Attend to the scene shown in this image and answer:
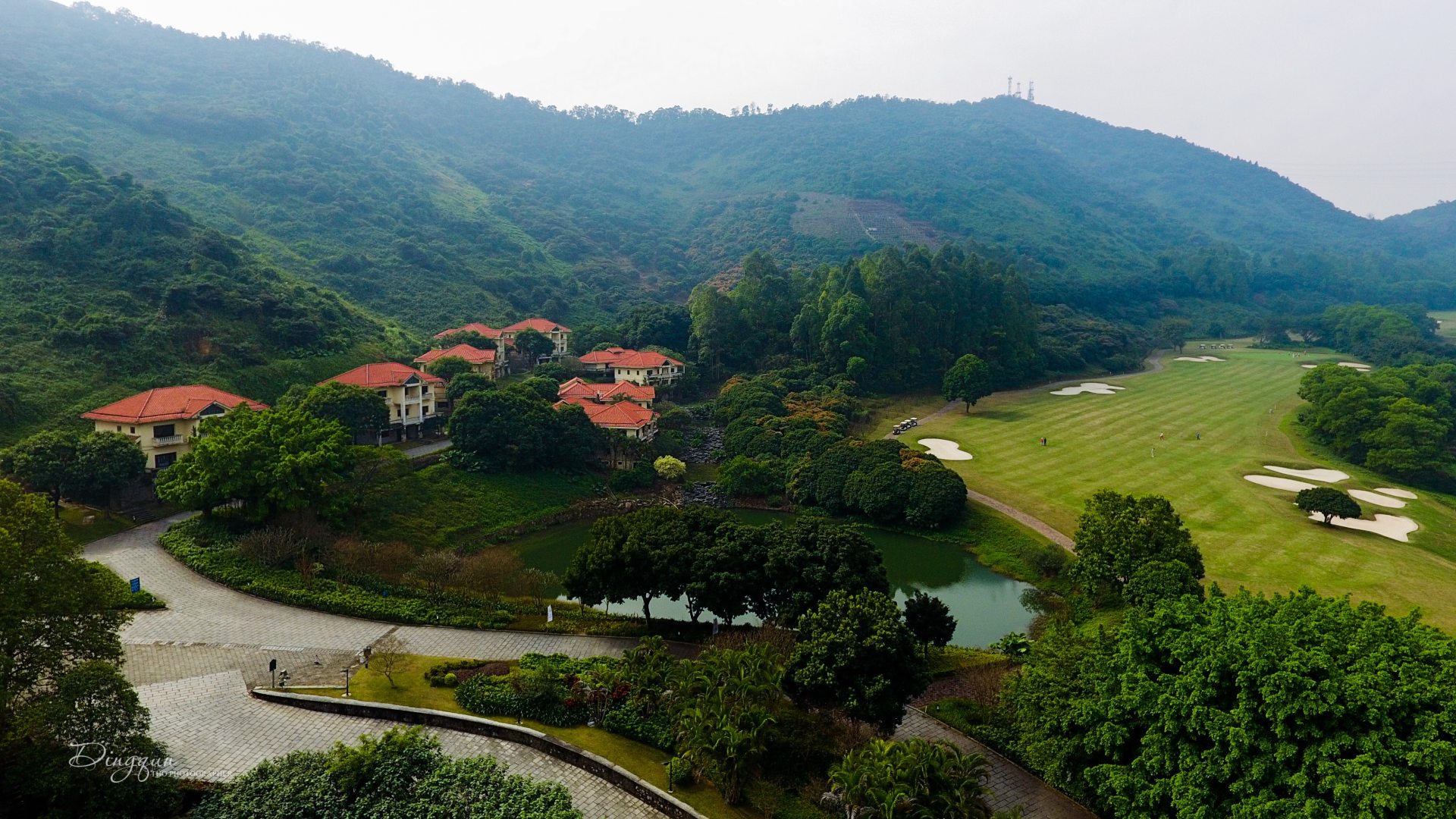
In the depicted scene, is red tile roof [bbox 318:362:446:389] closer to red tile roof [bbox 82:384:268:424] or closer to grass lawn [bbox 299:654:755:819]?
red tile roof [bbox 82:384:268:424]

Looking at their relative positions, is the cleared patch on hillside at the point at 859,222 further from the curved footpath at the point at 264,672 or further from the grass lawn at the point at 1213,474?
the curved footpath at the point at 264,672

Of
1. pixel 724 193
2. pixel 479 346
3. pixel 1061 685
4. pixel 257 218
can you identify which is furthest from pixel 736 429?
pixel 724 193

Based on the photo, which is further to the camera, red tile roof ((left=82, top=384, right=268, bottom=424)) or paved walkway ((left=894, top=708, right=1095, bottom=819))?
red tile roof ((left=82, top=384, right=268, bottom=424))

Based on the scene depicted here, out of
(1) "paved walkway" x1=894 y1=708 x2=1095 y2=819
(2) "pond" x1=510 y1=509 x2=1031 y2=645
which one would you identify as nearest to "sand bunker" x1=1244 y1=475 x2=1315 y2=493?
(2) "pond" x1=510 y1=509 x2=1031 y2=645

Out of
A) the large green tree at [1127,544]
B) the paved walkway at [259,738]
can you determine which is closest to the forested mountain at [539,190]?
the paved walkway at [259,738]

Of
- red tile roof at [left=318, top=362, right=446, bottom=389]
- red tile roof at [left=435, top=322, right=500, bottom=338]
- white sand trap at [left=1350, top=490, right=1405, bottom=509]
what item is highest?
red tile roof at [left=435, top=322, right=500, bottom=338]

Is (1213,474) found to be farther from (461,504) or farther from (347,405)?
(347,405)
